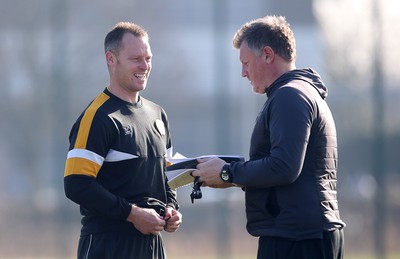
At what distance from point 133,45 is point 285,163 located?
1250mm

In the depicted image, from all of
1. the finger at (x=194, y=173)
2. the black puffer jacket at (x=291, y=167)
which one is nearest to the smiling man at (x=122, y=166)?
the finger at (x=194, y=173)

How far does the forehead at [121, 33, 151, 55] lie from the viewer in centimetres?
473

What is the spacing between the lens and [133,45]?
4.75 m

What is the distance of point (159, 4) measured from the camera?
10570 mm

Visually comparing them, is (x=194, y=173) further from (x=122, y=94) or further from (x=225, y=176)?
(x=122, y=94)

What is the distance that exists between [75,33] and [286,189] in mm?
6590

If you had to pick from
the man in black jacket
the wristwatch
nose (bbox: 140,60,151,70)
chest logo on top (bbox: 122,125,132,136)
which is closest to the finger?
the man in black jacket

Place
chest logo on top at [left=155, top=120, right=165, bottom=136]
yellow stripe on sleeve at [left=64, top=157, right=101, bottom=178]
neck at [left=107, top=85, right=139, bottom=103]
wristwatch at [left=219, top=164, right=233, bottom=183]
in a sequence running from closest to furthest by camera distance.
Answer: wristwatch at [left=219, top=164, right=233, bottom=183], yellow stripe on sleeve at [left=64, top=157, right=101, bottom=178], neck at [left=107, top=85, right=139, bottom=103], chest logo on top at [left=155, top=120, right=165, bottom=136]

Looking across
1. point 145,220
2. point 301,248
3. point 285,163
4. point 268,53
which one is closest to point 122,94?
point 145,220

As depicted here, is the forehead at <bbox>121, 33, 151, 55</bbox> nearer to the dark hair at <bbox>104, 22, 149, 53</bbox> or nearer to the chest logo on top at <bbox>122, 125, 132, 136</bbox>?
the dark hair at <bbox>104, 22, 149, 53</bbox>

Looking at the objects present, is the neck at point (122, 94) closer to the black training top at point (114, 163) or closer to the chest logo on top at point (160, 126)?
the black training top at point (114, 163)

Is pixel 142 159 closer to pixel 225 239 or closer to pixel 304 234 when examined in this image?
pixel 304 234

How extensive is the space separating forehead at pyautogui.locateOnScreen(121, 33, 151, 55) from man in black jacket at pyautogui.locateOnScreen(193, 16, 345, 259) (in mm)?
658

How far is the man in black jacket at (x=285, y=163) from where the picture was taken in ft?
13.0
